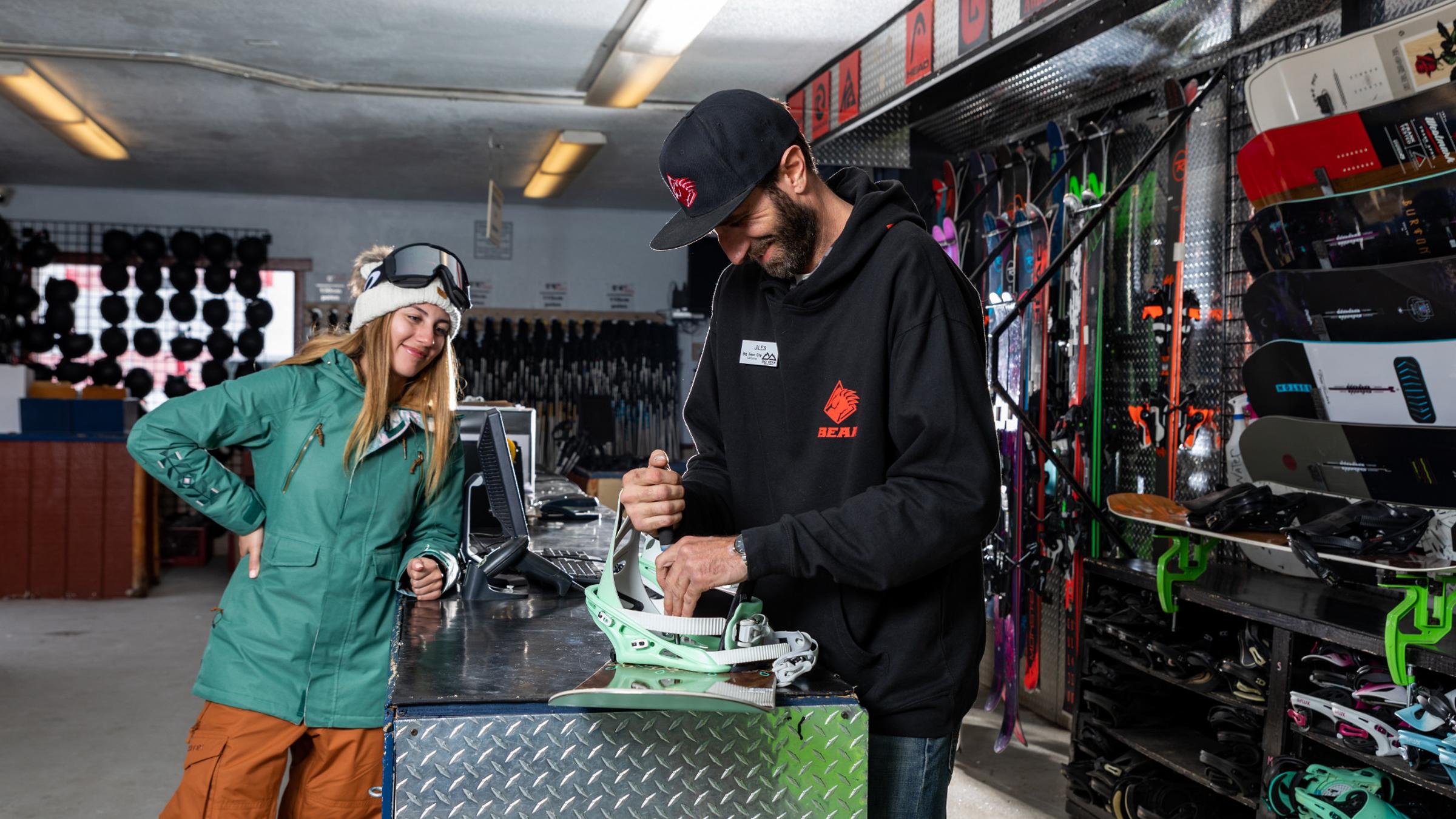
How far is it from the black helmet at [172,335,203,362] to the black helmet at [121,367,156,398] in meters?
0.27

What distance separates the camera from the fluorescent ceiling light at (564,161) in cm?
678

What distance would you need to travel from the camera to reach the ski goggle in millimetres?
2400

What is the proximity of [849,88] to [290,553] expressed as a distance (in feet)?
11.5

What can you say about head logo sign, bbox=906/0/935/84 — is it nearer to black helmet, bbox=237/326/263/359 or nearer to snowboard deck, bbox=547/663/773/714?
snowboard deck, bbox=547/663/773/714

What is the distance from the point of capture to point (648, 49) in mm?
4719

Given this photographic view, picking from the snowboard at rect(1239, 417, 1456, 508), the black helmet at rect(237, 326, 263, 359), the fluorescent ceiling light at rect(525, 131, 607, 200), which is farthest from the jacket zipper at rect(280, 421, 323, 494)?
the black helmet at rect(237, 326, 263, 359)

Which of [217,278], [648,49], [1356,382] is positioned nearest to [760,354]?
[1356,382]

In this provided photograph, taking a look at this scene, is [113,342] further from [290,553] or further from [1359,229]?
[1359,229]

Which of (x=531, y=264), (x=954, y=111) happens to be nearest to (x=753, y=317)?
(x=954, y=111)

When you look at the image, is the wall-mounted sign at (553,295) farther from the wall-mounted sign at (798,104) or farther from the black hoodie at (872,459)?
the black hoodie at (872,459)

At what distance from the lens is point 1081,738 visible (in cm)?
352

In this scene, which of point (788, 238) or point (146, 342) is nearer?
point (788, 238)

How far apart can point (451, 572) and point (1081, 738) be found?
88.4 inches

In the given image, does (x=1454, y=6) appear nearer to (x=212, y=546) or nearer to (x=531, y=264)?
(x=531, y=264)
